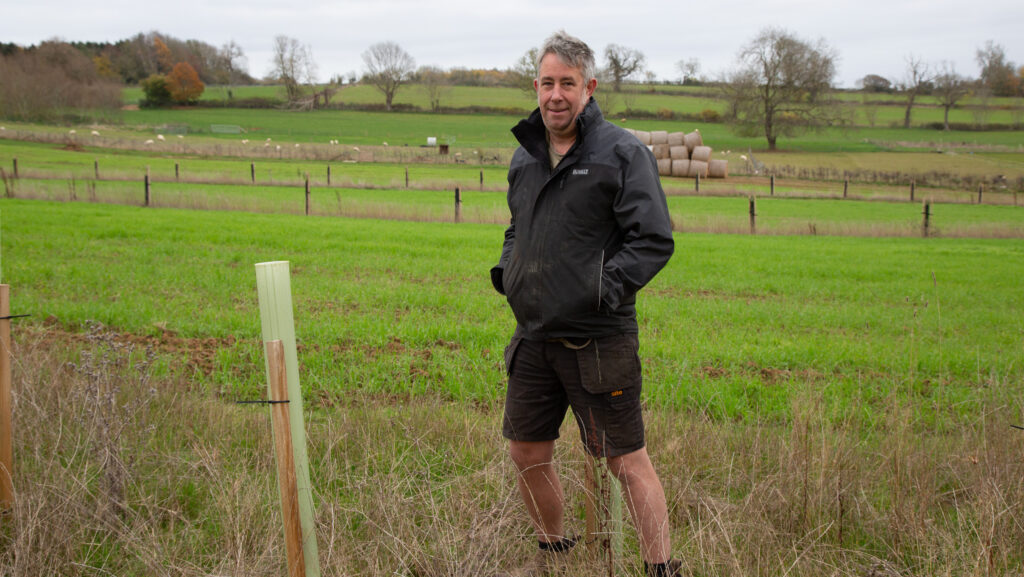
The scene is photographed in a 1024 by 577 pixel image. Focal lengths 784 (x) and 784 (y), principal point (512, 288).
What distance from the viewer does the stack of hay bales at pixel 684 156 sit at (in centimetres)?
4600

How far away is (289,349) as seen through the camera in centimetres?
280

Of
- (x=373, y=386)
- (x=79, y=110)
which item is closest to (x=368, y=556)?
(x=373, y=386)

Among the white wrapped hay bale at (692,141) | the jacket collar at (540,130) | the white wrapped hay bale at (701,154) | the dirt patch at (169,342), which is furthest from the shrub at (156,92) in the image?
the jacket collar at (540,130)

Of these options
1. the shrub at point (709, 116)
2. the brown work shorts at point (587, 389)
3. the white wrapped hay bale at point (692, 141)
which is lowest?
the brown work shorts at point (587, 389)

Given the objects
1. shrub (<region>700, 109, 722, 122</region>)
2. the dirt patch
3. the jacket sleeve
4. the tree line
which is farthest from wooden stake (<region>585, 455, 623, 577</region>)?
shrub (<region>700, 109, 722, 122</region>)

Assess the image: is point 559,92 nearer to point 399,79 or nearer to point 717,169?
point 717,169

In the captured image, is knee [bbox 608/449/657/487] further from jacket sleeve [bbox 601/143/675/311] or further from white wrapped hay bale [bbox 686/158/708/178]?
white wrapped hay bale [bbox 686/158/708/178]

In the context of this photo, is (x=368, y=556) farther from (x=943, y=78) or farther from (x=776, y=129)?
(x=943, y=78)

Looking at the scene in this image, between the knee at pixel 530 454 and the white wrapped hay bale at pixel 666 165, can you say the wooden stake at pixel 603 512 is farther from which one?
the white wrapped hay bale at pixel 666 165

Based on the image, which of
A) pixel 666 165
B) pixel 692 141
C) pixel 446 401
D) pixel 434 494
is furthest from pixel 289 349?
pixel 692 141

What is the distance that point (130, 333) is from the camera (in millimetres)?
7594

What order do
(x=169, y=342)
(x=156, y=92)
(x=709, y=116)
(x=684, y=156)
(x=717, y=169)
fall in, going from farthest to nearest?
1. (x=156, y=92)
2. (x=709, y=116)
3. (x=684, y=156)
4. (x=717, y=169)
5. (x=169, y=342)

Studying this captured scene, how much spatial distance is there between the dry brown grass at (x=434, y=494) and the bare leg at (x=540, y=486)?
0.13 meters

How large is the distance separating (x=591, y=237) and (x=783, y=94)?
70999mm
